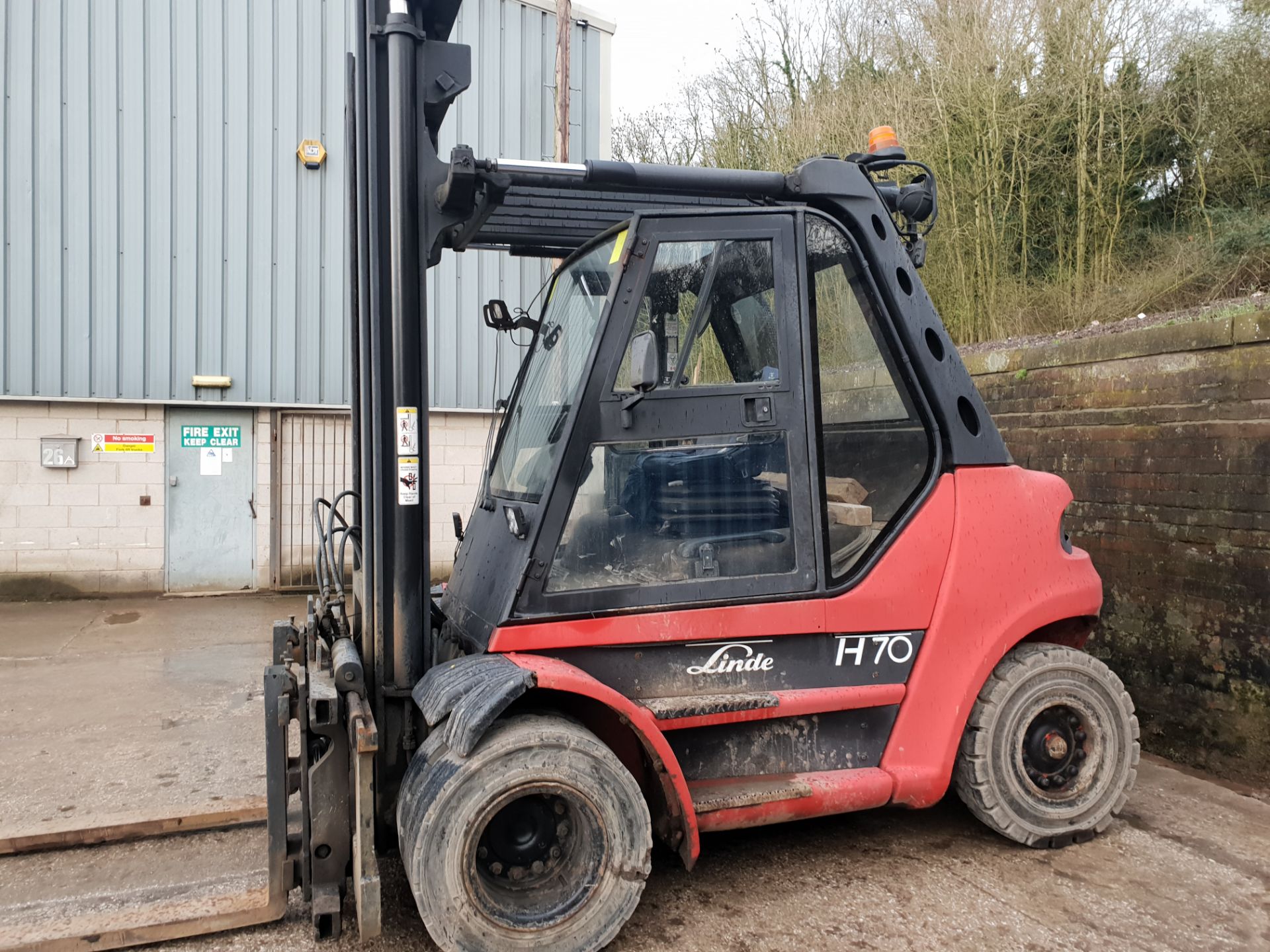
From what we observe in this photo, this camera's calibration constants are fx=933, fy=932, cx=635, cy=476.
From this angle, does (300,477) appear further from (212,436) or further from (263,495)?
(212,436)

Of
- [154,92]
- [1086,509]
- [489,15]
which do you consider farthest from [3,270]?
[1086,509]

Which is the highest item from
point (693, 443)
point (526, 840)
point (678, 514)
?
point (693, 443)

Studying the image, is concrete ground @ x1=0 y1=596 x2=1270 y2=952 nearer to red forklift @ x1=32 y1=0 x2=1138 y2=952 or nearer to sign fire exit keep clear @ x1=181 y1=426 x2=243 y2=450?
red forklift @ x1=32 y1=0 x2=1138 y2=952

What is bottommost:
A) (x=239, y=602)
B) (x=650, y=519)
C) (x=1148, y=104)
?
(x=239, y=602)

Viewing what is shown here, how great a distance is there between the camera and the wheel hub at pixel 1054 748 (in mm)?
4074

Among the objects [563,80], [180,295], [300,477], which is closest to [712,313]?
[563,80]

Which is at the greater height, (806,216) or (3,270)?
(3,270)

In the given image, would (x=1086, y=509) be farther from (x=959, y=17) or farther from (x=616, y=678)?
(x=959, y=17)

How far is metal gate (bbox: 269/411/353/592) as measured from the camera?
11.6 metres

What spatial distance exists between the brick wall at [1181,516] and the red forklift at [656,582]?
1559mm

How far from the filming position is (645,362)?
323 cm

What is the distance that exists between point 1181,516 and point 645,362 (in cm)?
402

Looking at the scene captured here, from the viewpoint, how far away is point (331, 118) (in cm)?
1168

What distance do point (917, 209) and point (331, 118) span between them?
A: 9396mm
